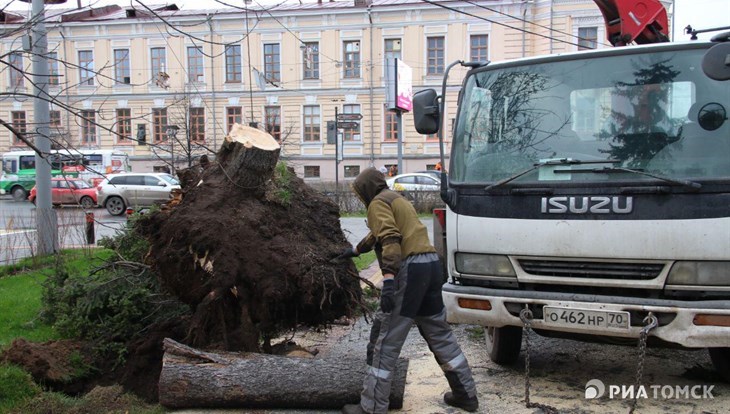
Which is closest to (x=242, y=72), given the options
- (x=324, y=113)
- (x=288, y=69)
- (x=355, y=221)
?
(x=288, y=69)

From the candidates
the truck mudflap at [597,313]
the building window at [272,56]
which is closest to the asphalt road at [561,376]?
the truck mudflap at [597,313]

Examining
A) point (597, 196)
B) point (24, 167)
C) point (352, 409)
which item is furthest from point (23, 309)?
point (24, 167)

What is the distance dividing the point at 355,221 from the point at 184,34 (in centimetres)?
1294

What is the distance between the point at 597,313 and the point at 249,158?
9.29ft

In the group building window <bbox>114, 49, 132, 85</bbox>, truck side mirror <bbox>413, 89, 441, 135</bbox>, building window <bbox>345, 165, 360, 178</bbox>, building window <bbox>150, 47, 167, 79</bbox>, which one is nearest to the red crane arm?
truck side mirror <bbox>413, 89, 441, 135</bbox>

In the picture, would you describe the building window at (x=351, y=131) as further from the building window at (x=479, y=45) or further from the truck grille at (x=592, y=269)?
the truck grille at (x=592, y=269)

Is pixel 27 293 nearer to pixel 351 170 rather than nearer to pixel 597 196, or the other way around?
pixel 597 196

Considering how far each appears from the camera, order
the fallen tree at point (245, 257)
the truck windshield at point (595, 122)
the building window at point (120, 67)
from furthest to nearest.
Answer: the building window at point (120, 67) < the fallen tree at point (245, 257) < the truck windshield at point (595, 122)

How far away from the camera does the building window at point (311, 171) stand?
3806 cm

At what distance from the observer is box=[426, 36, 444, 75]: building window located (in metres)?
37.2

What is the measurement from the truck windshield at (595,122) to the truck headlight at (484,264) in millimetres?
567

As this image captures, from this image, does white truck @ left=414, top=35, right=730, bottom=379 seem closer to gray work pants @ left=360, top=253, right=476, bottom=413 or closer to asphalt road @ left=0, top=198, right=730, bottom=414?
gray work pants @ left=360, top=253, right=476, bottom=413

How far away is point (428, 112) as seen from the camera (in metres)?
4.77

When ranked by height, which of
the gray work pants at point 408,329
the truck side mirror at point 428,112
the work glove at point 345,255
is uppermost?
the truck side mirror at point 428,112
